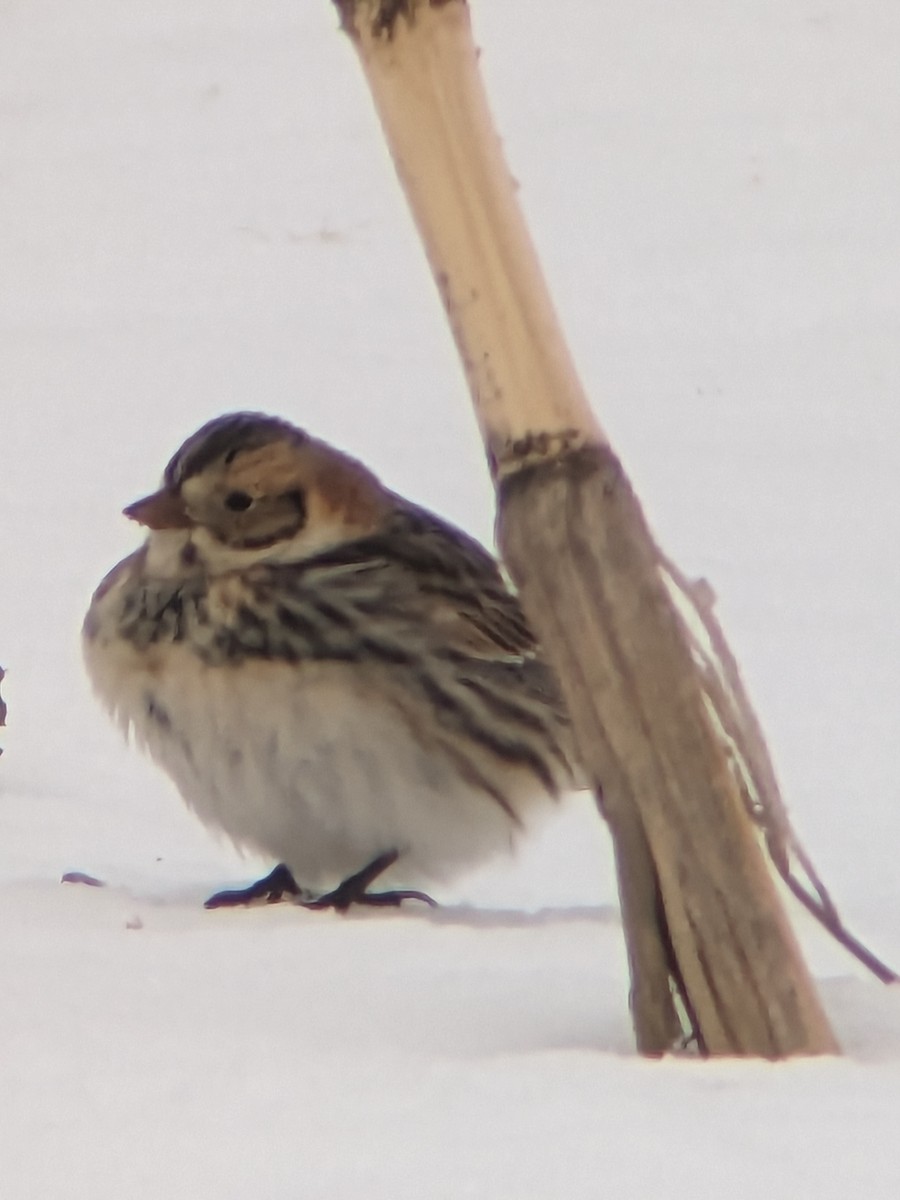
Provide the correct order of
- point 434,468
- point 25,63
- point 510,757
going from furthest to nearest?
point 25,63 → point 434,468 → point 510,757

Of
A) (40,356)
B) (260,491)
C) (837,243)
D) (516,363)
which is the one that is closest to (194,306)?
(40,356)

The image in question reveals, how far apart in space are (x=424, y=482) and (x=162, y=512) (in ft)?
4.80

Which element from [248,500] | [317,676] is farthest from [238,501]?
[317,676]

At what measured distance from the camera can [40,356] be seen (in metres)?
3.95

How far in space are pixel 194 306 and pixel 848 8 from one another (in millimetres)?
1458

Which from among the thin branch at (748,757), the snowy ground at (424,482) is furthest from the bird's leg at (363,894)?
the thin branch at (748,757)

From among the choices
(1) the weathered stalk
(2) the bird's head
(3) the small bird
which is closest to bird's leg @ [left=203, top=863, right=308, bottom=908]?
(3) the small bird

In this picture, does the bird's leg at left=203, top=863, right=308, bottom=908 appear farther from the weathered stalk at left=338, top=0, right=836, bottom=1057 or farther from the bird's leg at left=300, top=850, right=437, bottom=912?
the weathered stalk at left=338, top=0, right=836, bottom=1057

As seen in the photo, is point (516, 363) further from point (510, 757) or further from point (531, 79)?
point (531, 79)

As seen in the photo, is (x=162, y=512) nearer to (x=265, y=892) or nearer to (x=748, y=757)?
(x=265, y=892)

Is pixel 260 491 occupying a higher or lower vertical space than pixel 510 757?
higher

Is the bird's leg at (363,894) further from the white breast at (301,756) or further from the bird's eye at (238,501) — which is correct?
the bird's eye at (238,501)

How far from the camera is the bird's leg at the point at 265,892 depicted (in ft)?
6.77

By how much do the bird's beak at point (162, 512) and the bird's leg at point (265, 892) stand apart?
1.10ft
